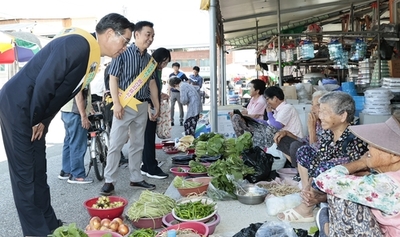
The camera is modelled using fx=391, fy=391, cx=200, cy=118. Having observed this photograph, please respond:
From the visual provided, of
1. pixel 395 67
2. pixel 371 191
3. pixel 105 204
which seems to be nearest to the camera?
pixel 371 191

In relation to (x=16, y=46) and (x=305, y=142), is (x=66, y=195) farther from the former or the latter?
(x=16, y=46)

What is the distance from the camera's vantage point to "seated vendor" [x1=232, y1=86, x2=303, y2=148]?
4.98 meters

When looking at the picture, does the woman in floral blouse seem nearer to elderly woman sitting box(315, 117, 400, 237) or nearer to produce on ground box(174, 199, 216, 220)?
produce on ground box(174, 199, 216, 220)

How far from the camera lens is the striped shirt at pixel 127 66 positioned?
4.52 meters

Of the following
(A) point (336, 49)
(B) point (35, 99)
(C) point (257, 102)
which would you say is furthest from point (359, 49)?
(B) point (35, 99)

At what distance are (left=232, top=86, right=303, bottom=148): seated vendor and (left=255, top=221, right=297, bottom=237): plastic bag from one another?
235cm

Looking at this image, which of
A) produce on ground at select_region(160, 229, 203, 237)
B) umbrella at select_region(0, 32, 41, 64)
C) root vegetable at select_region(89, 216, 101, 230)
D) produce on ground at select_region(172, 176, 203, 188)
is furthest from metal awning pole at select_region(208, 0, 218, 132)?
umbrella at select_region(0, 32, 41, 64)

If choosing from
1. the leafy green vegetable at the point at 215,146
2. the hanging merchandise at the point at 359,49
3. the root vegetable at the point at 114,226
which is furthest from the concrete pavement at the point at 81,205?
the hanging merchandise at the point at 359,49

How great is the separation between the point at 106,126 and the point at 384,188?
5.24m

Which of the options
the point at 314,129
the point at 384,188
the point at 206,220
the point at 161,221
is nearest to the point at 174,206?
the point at 161,221

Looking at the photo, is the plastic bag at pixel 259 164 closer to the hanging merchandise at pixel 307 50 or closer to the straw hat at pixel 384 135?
the straw hat at pixel 384 135

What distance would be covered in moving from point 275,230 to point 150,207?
1236 millimetres

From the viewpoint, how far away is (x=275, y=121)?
203 inches

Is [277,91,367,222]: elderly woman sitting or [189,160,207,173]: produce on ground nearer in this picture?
[277,91,367,222]: elderly woman sitting
